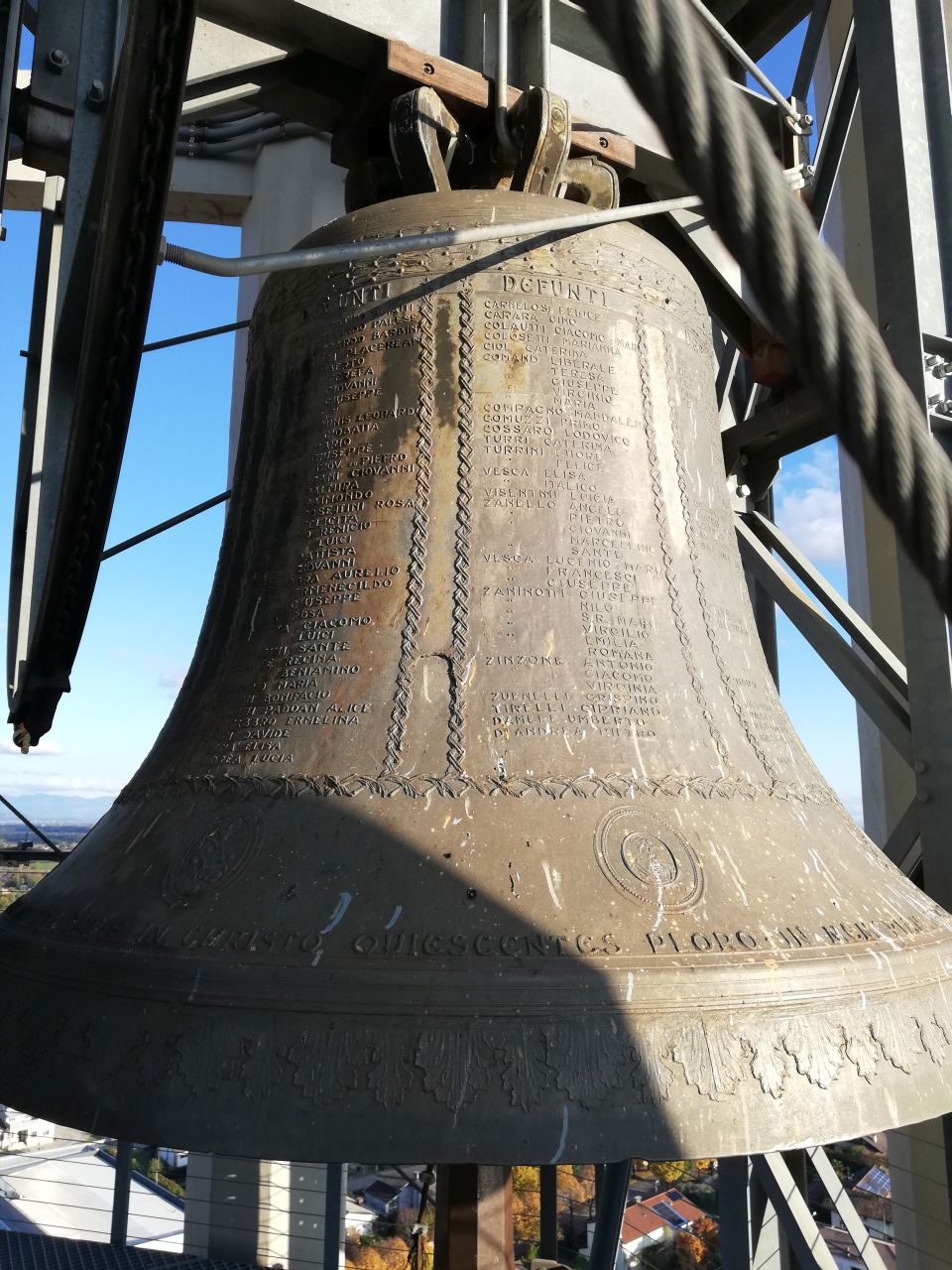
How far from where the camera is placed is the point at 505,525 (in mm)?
1895

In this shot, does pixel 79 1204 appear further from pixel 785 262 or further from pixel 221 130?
pixel 785 262

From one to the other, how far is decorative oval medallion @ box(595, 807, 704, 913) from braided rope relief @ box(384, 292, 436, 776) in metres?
0.37

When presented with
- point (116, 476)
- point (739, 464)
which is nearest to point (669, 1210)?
point (739, 464)

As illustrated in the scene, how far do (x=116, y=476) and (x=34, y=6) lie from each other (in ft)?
4.28

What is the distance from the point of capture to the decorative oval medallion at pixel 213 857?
157 centimetres

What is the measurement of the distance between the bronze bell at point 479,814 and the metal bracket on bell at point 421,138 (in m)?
0.21

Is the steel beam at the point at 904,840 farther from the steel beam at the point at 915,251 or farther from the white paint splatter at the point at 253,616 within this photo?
the white paint splatter at the point at 253,616

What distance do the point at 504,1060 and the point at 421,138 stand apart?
1883 mm

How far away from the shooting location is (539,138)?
231 centimetres

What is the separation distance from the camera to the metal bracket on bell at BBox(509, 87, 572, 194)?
7.57 feet

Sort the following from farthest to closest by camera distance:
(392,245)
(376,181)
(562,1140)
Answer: (376,181) < (392,245) < (562,1140)

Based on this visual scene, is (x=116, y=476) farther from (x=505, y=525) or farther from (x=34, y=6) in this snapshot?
(x=34, y=6)

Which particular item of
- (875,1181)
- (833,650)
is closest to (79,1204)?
(875,1181)

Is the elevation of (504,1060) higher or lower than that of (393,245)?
lower
